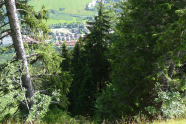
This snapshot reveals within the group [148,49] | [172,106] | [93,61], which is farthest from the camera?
[93,61]

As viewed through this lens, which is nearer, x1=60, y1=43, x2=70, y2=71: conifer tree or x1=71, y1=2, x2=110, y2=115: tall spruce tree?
x1=71, y1=2, x2=110, y2=115: tall spruce tree

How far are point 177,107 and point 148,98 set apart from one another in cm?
233

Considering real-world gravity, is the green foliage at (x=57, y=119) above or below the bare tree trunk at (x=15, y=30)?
below

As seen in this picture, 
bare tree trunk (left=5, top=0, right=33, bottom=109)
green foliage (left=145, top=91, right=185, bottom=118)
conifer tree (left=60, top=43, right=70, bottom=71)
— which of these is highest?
bare tree trunk (left=5, top=0, right=33, bottom=109)

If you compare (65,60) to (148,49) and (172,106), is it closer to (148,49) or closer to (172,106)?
(148,49)

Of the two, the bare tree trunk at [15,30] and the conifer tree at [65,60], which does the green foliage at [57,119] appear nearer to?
the bare tree trunk at [15,30]

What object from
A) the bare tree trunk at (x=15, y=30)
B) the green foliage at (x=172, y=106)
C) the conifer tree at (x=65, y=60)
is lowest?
the conifer tree at (x=65, y=60)

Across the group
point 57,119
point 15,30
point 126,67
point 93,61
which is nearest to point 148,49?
point 126,67

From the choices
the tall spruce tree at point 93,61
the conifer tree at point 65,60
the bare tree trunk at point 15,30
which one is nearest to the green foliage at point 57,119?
the bare tree trunk at point 15,30

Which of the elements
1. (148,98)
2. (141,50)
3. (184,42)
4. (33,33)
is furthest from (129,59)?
(33,33)

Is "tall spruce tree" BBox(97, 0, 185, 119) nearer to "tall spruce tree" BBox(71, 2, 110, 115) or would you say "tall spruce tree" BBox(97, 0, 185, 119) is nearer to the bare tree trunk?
the bare tree trunk

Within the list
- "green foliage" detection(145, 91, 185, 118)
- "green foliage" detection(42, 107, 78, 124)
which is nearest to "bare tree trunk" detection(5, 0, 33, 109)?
"green foliage" detection(42, 107, 78, 124)

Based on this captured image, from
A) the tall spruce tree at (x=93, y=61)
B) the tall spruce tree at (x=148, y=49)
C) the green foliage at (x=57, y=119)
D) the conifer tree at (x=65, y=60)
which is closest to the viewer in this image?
the tall spruce tree at (x=148, y=49)

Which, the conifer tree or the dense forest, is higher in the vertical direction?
the dense forest
